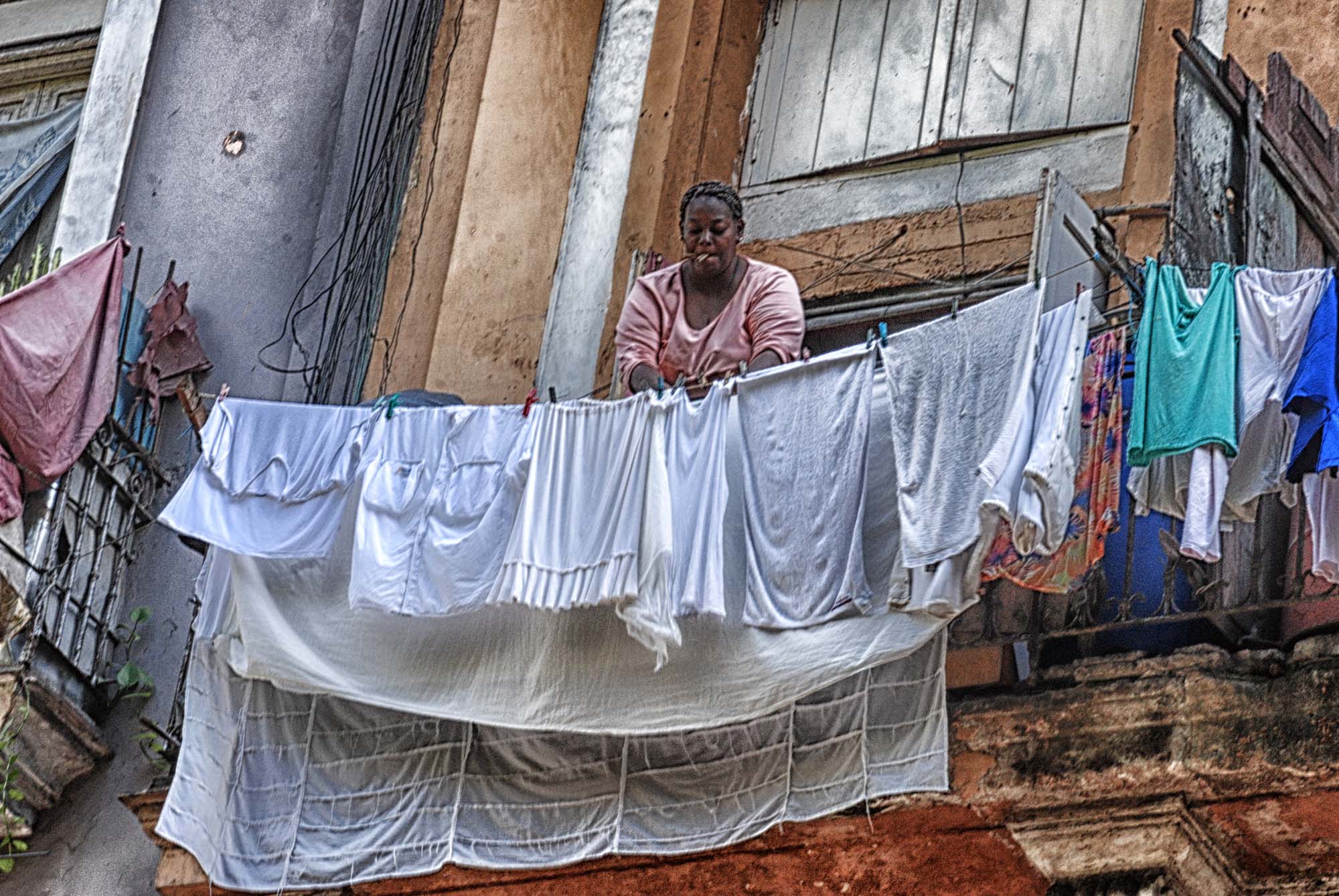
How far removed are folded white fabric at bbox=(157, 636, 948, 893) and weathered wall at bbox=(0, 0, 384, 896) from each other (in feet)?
3.89

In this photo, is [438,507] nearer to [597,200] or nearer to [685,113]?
[597,200]

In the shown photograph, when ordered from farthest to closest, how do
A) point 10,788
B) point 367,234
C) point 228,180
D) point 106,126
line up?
1. point 106,126
2. point 228,180
3. point 367,234
4. point 10,788

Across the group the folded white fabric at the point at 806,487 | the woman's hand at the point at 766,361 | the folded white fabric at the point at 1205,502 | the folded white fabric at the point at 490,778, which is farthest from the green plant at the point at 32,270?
the folded white fabric at the point at 1205,502

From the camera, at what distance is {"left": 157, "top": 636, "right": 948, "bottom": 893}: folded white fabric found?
7.76 metres

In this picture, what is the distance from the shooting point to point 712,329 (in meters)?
8.66

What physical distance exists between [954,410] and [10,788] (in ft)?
12.3

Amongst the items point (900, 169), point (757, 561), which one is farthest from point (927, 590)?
point (900, 169)

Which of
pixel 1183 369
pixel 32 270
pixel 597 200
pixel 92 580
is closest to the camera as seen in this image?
pixel 1183 369

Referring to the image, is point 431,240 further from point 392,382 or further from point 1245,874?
point 1245,874

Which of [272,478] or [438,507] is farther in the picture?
[272,478]

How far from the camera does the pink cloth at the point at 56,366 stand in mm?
9234

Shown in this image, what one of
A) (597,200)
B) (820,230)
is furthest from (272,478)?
(820,230)

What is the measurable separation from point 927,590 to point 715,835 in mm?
1070

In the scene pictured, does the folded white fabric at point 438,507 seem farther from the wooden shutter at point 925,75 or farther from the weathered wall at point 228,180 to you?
the wooden shutter at point 925,75
